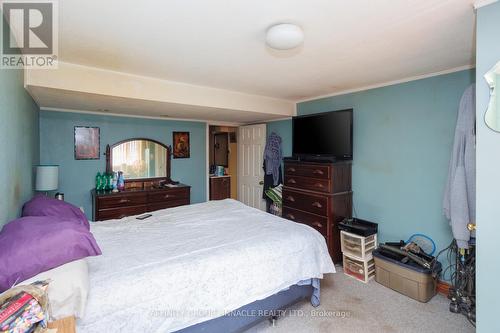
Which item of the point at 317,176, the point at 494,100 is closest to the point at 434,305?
the point at 317,176

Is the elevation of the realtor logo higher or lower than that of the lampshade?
higher

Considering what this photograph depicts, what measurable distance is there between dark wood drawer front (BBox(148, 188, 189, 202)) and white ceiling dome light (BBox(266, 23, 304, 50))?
3.10m

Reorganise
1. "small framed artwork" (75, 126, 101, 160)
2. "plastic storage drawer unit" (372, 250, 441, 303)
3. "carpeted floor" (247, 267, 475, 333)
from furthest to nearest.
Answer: "small framed artwork" (75, 126, 101, 160) → "plastic storage drawer unit" (372, 250, 441, 303) → "carpeted floor" (247, 267, 475, 333)

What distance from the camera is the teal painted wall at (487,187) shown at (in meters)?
1.30

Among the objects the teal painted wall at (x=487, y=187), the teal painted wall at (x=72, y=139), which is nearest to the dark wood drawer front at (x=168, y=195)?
the teal painted wall at (x=72, y=139)

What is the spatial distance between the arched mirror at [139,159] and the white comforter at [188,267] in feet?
5.73

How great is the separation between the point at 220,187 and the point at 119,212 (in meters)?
2.51

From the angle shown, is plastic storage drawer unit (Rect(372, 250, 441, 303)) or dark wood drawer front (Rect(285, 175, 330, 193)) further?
dark wood drawer front (Rect(285, 175, 330, 193))

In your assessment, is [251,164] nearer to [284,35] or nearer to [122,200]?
[122,200]

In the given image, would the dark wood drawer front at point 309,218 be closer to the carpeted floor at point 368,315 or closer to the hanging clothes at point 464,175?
the carpeted floor at point 368,315

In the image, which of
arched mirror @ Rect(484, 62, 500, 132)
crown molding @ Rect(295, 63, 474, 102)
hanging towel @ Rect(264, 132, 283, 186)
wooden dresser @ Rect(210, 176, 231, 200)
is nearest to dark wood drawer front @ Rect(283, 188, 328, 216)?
hanging towel @ Rect(264, 132, 283, 186)

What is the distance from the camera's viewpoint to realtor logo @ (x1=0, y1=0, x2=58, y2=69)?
149 centimetres

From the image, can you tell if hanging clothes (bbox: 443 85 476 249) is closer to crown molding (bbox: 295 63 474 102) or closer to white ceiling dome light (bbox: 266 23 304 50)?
crown molding (bbox: 295 63 474 102)

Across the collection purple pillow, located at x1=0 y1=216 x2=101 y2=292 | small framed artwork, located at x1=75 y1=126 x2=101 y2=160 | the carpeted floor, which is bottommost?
the carpeted floor
